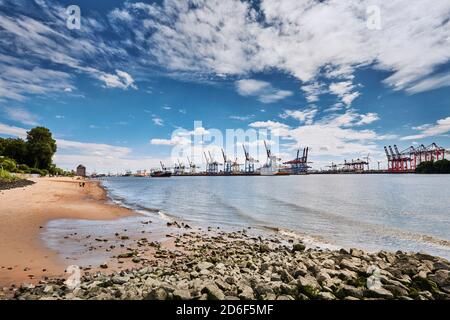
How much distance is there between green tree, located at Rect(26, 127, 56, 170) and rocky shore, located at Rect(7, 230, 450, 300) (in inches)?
3654

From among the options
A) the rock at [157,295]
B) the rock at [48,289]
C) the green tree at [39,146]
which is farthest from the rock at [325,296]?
the green tree at [39,146]

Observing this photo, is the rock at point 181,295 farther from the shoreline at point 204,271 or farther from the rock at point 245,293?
the rock at point 245,293

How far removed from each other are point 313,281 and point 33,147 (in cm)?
10066

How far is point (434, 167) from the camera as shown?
161 metres

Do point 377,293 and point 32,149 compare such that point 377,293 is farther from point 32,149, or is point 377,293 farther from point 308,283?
point 32,149

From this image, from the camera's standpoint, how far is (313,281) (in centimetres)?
711

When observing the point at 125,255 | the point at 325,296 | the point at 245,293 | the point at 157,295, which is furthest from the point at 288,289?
the point at 125,255

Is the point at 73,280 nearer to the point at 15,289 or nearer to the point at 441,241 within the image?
the point at 15,289

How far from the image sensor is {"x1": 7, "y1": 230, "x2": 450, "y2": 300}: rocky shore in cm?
630

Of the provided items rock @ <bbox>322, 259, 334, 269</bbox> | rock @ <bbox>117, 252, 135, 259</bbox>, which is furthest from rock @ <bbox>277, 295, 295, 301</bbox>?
rock @ <bbox>117, 252, 135, 259</bbox>

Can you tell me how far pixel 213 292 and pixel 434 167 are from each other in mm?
195667
